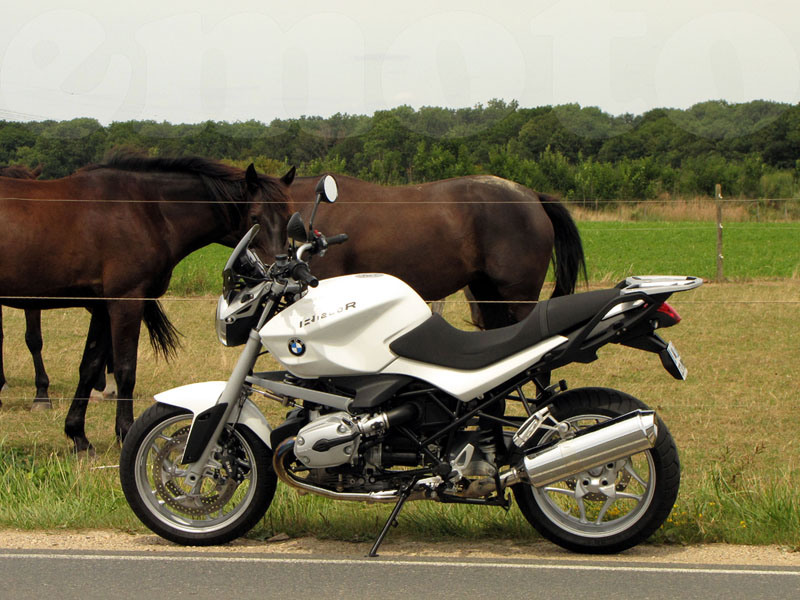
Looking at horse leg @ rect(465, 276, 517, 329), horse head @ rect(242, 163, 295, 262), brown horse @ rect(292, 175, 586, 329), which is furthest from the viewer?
horse leg @ rect(465, 276, 517, 329)

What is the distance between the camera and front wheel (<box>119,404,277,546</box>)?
4.50m

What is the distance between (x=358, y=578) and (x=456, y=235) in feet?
17.1

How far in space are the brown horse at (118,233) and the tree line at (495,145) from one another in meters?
0.45

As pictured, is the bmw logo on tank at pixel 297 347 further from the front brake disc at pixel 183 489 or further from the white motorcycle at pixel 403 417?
the front brake disc at pixel 183 489

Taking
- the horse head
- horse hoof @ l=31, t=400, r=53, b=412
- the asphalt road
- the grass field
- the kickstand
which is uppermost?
the horse head

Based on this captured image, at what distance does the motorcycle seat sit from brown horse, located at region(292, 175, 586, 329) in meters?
4.31

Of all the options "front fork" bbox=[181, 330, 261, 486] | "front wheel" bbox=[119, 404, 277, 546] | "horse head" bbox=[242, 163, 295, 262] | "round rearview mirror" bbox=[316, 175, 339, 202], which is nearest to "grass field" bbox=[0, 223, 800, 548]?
"front wheel" bbox=[119, 404, 277, 546]

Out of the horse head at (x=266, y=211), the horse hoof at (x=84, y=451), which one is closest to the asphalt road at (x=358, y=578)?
the horse hoof at (x=84, y=451)

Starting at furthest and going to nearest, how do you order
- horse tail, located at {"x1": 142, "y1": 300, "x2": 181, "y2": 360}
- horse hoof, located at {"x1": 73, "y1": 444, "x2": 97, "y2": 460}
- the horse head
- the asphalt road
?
horse tail, located at {"x1": 142, "y1": 300, "x2": 181, "y2": 360}
the horse head
horse hoof, located at {"x1": 73, "y1": 444, "x2": 97, "y2": 460}
the asphalt road

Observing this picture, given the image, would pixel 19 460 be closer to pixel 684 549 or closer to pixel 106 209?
pixel 106 209

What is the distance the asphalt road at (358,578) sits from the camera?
12.3 ft

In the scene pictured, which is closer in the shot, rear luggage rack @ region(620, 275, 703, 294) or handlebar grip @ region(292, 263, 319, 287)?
rear luggage rack @ region(620, 275, 703, 294)

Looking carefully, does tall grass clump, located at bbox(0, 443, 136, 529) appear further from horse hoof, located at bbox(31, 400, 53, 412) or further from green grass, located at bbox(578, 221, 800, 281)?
green grass, located at bbox(578, 221, 800, 281)

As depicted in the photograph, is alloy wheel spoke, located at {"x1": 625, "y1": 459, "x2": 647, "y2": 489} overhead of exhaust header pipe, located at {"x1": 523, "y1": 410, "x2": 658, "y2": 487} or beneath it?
beneath
